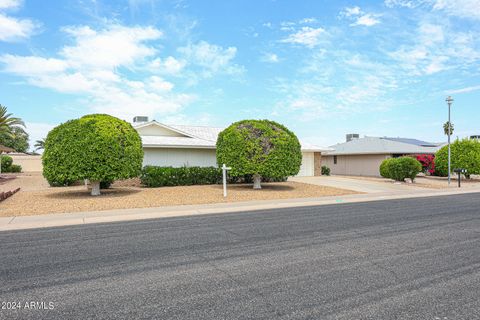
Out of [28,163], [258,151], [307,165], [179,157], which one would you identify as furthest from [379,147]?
[28,163]

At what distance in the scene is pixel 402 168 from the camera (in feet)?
85.0

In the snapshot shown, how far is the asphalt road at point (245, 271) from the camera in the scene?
4.02m

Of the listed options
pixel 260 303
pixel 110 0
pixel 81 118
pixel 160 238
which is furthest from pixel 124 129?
pixel 260 303

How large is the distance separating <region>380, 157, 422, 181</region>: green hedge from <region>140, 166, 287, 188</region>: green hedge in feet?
37.2

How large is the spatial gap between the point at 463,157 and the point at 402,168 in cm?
777

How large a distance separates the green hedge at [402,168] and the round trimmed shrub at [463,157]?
20.0 ft

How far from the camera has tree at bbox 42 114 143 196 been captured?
49.6ft

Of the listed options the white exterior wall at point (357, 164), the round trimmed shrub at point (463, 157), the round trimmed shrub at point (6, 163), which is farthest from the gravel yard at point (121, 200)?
the round trimmed shrub at point (6, 163)

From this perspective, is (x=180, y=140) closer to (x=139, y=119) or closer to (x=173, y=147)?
(x=173, y=147)

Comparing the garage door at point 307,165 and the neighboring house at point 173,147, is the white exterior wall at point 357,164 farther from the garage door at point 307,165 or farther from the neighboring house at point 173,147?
the neighboring house at point 173,147

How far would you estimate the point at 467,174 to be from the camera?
3064 centimetres

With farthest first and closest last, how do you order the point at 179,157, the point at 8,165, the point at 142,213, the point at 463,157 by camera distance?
1. the point at 8,165
2. the point at 463,157
3. the point at 179,157
4. the point at 142,213

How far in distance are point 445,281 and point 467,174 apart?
30.9m

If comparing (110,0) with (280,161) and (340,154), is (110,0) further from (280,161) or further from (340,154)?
(340,154)
